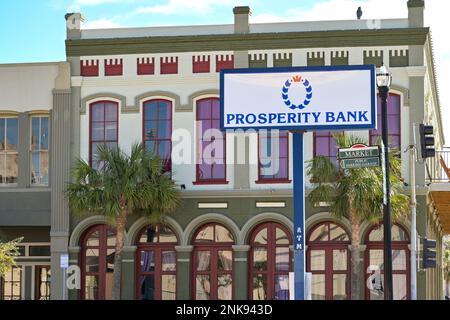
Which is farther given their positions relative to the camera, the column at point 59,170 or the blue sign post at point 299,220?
the column at point 59,170

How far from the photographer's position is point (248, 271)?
2753 cm

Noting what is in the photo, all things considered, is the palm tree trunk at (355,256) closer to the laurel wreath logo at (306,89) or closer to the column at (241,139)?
the column at (241,139)

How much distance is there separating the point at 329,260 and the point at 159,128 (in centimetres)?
695

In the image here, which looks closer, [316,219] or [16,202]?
[316,219]

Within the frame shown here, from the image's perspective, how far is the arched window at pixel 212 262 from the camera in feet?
91.1

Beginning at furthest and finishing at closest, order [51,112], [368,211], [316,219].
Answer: [51,112]
[316,219]
[368,211]

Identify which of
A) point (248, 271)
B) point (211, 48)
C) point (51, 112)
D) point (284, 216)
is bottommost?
point (248, 271)

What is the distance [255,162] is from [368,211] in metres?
4.59

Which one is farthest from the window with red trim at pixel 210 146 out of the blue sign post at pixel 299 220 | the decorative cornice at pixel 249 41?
the blue sign post at pixel 299 220

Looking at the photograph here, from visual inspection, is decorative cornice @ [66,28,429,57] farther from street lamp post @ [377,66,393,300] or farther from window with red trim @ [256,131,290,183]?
street lamp post @ [377,66,393,300]

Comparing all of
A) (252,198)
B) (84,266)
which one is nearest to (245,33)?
(252,198)

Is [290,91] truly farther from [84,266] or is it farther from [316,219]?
[84,266]

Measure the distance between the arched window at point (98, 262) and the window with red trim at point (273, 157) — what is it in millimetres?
5351

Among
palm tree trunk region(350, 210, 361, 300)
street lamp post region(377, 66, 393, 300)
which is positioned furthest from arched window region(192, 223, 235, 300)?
street lamp post region(377, 66, 393, 300)
